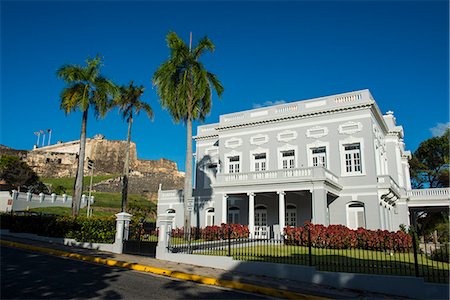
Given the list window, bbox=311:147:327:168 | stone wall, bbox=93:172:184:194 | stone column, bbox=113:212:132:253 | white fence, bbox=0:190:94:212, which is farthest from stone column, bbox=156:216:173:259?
stone wall, bbox=93:172:184:194

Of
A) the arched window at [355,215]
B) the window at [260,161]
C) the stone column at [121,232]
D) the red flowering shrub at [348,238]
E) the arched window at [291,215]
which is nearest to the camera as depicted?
the stone column at [121,232]

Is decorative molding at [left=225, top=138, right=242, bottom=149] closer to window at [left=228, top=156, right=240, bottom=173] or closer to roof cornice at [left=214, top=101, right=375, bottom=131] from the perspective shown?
window at [left=228, top=156, right=240, bottom=173]

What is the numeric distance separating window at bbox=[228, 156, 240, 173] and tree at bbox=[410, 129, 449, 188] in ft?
97.2

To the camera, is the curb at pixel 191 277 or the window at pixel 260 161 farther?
the window at pixel 260 161

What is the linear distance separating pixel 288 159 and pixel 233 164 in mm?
4673

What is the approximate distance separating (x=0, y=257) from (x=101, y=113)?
11.9 m

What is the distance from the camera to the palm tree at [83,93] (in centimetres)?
2144

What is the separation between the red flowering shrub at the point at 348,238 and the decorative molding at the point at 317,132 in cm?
793

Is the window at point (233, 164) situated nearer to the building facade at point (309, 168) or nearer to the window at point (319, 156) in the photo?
the building facade at point (309, 168)

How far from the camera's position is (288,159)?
25.2 meters

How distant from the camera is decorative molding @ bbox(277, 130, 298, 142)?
25.0 metres

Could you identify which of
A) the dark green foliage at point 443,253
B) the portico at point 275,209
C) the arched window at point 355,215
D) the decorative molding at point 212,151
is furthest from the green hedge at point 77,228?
the arched window at point 355,215

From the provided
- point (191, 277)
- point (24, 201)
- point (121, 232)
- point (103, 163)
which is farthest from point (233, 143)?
point (103, 163)

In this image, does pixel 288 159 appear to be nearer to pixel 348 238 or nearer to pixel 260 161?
pixel 260 161
